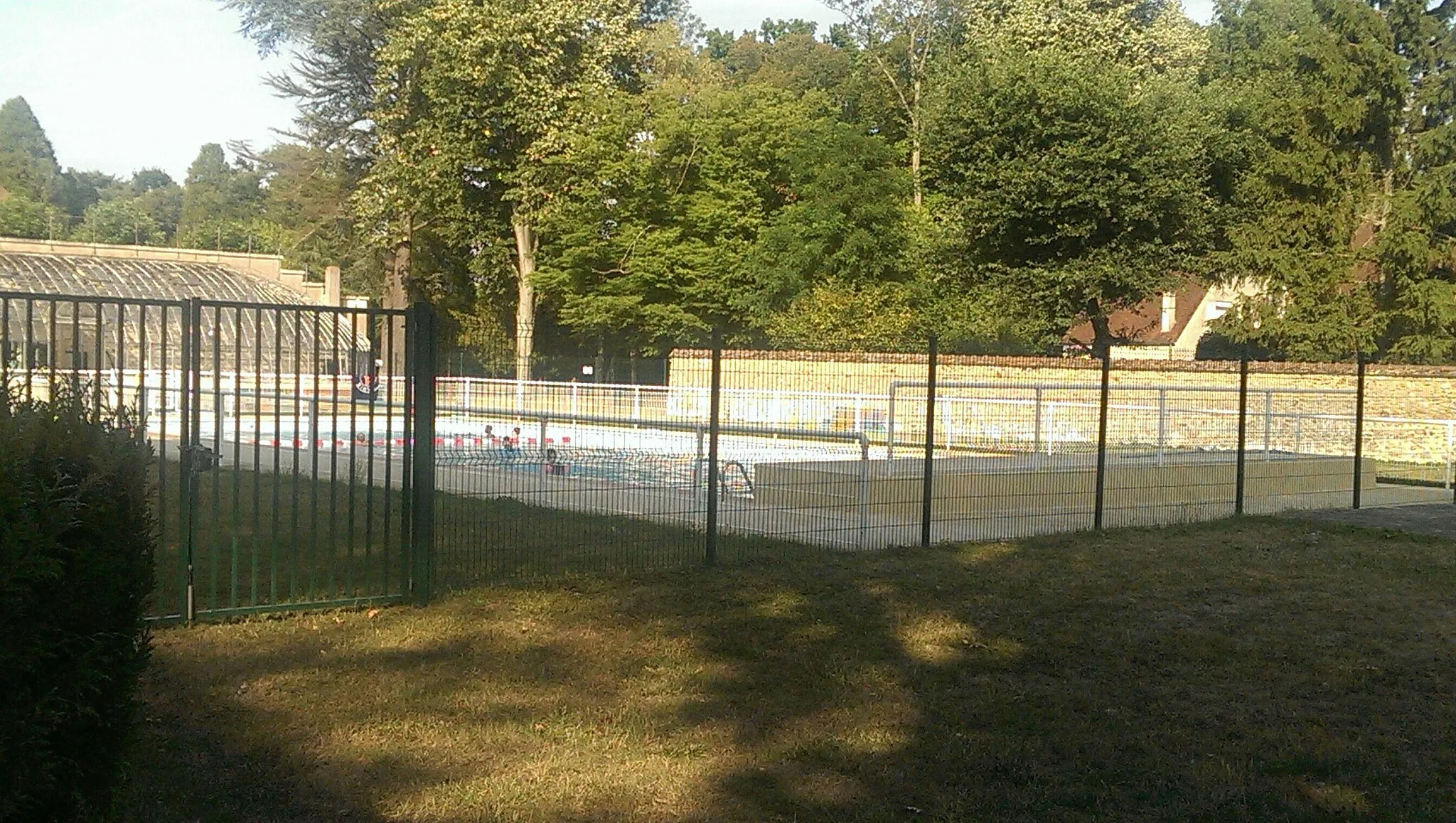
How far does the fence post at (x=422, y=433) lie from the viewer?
334 inches

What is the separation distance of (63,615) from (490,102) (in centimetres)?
4447

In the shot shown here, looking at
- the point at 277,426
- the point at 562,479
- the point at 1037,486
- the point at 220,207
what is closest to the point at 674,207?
the point at 1037,486

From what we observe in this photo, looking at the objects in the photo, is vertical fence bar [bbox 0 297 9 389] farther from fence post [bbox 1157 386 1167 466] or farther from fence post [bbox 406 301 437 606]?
fence post [bbox 1157 386 1167 466]

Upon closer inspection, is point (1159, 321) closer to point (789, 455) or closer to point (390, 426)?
point (789, 455)

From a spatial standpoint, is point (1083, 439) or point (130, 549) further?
point (1083, 439)

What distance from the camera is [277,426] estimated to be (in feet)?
26.4

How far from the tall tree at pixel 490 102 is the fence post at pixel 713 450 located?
36.0 m

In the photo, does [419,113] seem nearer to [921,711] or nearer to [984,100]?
[984,100]

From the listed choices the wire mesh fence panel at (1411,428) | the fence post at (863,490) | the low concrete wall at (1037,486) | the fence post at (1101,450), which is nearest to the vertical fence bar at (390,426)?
the low concrete wall at (1037,486)

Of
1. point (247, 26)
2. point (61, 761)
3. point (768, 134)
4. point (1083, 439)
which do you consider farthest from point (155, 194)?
point (61, 761)

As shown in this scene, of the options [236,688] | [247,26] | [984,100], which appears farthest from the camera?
[247,26]

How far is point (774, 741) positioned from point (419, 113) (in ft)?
148

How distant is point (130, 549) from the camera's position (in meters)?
4.17

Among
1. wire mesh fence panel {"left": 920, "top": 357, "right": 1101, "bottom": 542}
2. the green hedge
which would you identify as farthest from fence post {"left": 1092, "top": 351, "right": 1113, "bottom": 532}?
the green hedge
